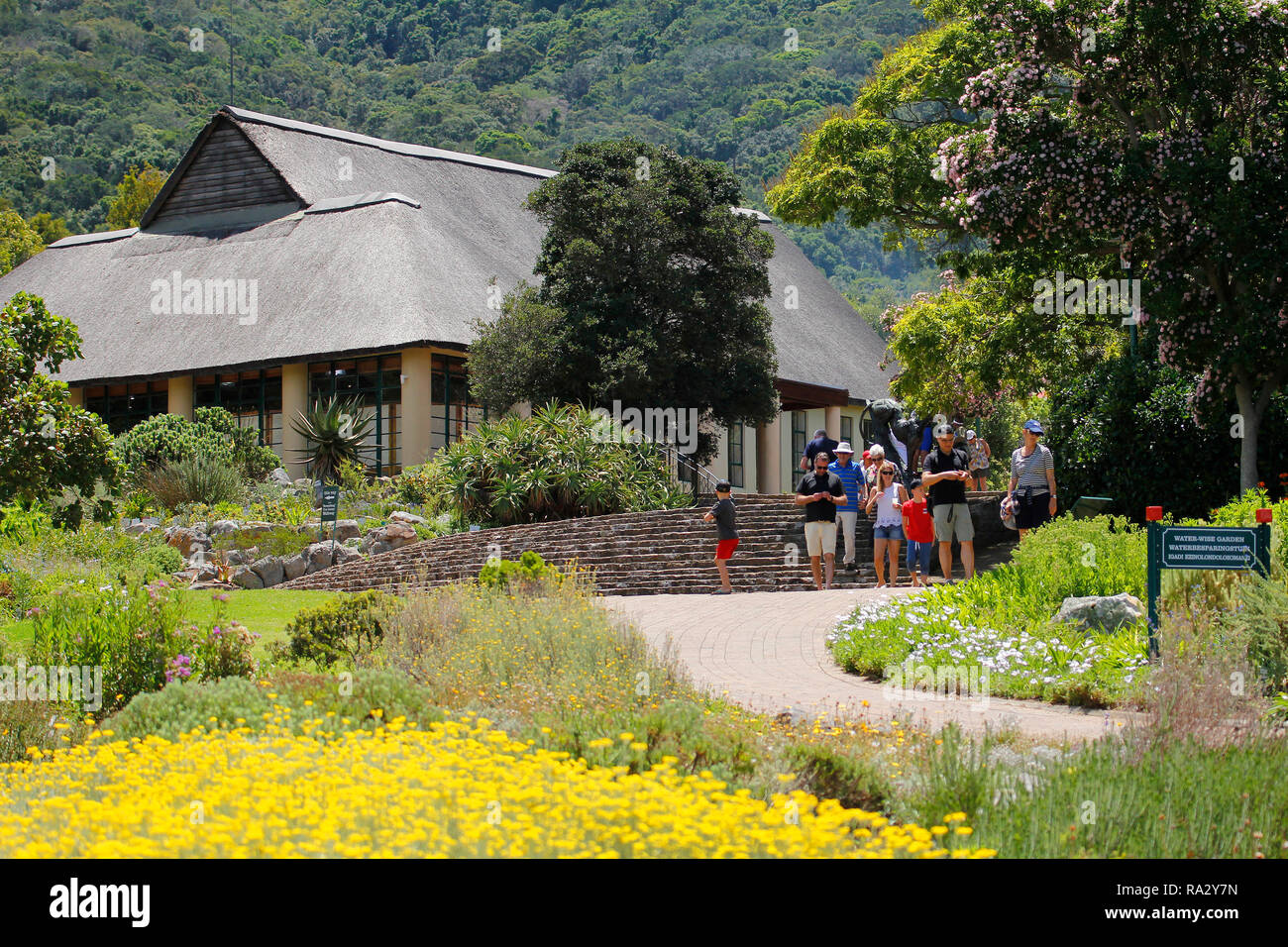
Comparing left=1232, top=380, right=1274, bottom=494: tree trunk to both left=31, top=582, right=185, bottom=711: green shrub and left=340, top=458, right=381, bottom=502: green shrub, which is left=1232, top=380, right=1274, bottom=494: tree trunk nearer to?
left=31, top=582, right=185, bottom=711: green shrub

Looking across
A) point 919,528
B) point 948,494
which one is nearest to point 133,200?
point 919,528

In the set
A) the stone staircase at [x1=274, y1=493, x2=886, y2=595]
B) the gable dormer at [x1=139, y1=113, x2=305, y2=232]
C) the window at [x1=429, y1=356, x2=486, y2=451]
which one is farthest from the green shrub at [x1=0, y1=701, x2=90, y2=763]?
the gable dormer at [x1=139, y1=113, x2=305, y2=232]

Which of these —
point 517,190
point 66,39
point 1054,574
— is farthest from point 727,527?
point 66,39

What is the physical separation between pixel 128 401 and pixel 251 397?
12.7 feet

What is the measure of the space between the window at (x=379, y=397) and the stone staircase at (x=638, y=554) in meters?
10.1

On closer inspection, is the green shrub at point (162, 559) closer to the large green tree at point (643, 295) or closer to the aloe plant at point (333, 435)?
the large green tree at point (643, 295)

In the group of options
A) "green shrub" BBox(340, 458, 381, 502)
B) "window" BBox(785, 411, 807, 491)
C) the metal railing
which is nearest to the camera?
"green shrub" BBox(340, 458, 381, 502)

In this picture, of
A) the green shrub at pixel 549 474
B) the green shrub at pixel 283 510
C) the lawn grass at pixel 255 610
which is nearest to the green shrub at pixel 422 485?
the green shrub at pixel 549 474

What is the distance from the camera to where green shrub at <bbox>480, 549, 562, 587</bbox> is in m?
13.1

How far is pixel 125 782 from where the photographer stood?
6062mm

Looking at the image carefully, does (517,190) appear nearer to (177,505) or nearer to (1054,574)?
(177,505)

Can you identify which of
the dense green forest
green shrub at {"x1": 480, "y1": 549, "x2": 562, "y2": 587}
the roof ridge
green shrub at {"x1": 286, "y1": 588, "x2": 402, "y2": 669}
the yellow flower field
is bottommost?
the yellow flower field

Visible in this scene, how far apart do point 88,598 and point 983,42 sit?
582 inches

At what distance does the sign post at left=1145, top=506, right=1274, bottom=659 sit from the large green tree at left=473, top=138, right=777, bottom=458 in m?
16.3
